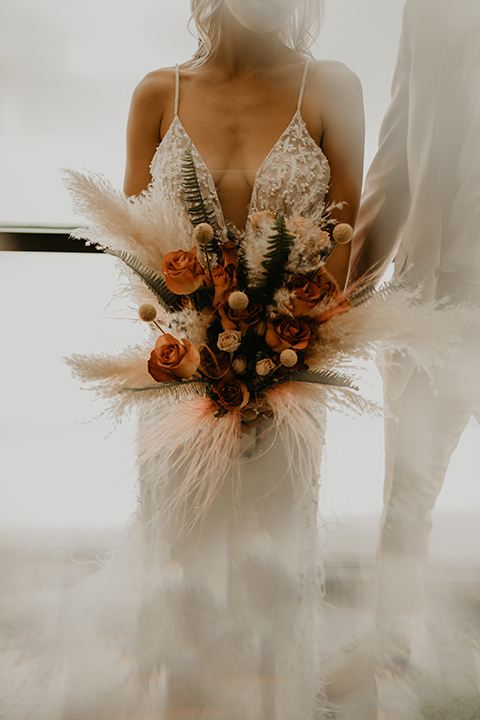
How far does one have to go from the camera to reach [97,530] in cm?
119

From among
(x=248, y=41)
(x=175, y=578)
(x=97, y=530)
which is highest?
(x=248, y=41)

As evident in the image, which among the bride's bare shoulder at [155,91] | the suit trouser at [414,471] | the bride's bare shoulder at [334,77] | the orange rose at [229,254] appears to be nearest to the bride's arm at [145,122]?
the bride's bare shoulder at [155,91]

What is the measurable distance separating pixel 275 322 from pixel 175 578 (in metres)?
0.54

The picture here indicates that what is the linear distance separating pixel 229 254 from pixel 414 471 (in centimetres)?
63

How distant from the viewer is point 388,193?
0.81 metres

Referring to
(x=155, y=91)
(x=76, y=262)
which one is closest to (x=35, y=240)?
(x=76, y=262)

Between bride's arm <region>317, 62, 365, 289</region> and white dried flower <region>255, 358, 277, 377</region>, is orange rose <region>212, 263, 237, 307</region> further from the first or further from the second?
bride's arm <region>317, 62, 365, 289</region>

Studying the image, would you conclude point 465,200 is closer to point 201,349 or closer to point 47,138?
point 201,349

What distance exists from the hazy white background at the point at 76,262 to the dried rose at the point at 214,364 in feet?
0.74

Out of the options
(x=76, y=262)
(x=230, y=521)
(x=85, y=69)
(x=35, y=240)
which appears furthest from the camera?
(x=76, y=262)

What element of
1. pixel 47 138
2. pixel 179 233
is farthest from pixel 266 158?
pixel 47 138

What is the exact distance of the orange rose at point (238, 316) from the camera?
0.56 meters

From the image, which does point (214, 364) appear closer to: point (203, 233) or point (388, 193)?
point (203, 233)

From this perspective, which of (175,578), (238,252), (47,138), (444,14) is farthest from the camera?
(47,138)
